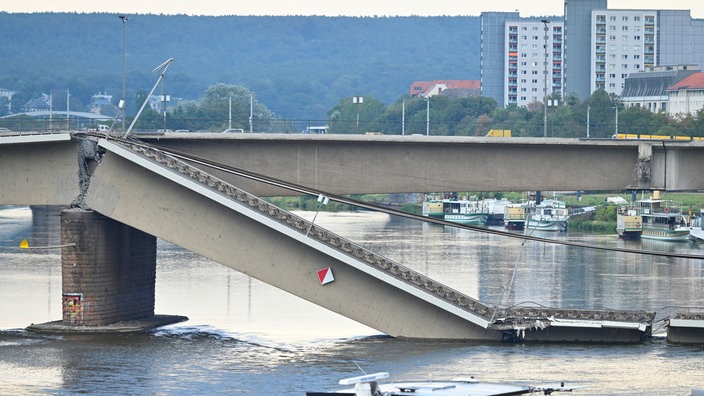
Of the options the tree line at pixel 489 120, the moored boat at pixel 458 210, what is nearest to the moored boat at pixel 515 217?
the moored boat at pixel 458 210

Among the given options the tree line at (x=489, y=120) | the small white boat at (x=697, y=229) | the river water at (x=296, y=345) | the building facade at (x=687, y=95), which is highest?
the building facade at (x=687, y=95)

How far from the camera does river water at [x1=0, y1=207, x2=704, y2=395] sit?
1785 inches

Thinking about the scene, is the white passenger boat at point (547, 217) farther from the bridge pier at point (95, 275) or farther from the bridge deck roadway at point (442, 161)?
the bridge pier at point (95, 275)

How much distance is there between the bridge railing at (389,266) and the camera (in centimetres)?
5194

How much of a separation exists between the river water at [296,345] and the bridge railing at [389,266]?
4.04 ft

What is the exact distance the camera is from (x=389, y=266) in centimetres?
5212

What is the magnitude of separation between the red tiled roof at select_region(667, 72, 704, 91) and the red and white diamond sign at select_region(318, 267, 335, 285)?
5696 inches

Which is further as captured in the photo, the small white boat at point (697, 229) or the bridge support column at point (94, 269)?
the small white boat at point (697, 229)

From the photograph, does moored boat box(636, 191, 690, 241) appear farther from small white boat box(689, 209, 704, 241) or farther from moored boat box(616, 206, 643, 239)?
small white boat box(689, 209, 704, 241)

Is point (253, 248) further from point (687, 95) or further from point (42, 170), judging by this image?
point (687, 95)

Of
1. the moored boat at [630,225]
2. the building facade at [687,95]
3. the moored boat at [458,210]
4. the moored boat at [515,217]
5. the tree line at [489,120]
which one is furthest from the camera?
the building facade at [687,95]

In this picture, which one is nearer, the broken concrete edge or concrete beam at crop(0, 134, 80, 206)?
the broken concrete edge

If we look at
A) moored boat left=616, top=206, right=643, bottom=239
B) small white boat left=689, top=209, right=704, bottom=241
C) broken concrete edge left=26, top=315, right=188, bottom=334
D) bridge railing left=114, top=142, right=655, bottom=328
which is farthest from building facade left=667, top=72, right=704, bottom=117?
broken concrete edge left=26, top=315, right=188, bottom=334

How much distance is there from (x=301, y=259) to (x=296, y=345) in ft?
10.2
